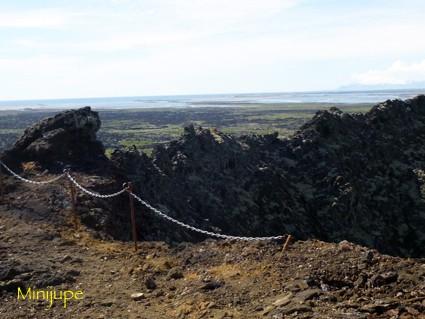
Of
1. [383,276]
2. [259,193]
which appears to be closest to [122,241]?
[383,276]

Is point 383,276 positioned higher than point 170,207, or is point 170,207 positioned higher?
point 383,276

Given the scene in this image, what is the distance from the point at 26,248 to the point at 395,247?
66.0 feet

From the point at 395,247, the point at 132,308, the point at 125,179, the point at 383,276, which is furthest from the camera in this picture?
the point at 395,247

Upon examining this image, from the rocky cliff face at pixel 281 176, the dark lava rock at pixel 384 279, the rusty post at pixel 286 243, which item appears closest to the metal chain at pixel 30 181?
the rocky cliff face at pixel 281 176

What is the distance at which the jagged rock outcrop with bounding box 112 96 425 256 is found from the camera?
25.9 metres

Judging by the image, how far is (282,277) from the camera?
A: 10719 millimetres

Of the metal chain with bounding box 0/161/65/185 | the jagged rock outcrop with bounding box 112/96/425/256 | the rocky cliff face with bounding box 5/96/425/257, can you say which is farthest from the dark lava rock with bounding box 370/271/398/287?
the jagged rock outcrop with bounding box 112/96/425/256

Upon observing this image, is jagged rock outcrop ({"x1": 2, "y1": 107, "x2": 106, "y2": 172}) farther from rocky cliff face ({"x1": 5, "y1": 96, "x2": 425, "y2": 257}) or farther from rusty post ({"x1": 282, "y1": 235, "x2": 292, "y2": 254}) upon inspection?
rusty post ({"x1": 282, "y1": 235, "x2": 292, "y2": 254})

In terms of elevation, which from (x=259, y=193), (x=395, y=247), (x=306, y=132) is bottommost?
(x=395, y=247)

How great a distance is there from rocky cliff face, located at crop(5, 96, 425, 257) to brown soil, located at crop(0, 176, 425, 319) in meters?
5.20

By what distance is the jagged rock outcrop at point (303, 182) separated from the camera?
25922 millimetres

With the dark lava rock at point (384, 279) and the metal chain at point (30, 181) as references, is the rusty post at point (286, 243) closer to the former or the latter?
the dark lava rock at point (384, 279)

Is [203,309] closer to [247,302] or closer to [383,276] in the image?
[247,302]

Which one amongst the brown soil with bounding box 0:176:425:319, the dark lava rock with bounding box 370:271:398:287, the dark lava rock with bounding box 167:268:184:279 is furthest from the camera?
the dark lava rock with bounding box 167:268:184:279
